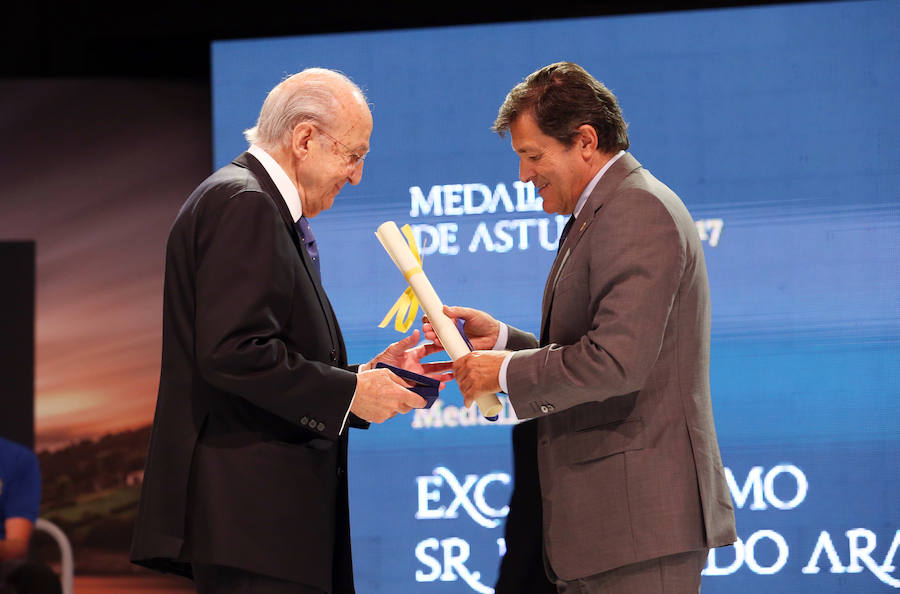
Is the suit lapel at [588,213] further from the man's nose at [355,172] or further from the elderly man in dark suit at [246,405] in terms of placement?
the man's nose at [355,172]

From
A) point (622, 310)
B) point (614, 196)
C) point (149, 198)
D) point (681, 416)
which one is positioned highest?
point (149, 198)

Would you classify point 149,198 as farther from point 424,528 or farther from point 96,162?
point 424,528

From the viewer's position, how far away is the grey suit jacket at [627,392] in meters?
1.94

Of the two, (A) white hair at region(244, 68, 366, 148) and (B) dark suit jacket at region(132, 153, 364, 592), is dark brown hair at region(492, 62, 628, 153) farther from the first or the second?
(B) dark suit jacket at region(132, 153, 364, 592)

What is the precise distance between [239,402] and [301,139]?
0.66 metres

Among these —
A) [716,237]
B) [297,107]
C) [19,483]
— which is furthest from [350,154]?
[19,483]

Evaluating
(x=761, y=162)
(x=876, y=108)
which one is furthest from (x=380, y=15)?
(x=876, y=108)

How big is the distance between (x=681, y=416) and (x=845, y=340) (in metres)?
1.82

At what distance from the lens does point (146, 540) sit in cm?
197

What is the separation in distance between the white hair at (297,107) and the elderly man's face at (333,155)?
29mm

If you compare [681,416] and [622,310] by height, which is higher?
[622,310]

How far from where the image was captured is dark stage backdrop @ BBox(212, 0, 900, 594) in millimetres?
3518

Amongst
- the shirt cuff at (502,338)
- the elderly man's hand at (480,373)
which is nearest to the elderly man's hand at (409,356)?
the shirt cuff at (502,338)

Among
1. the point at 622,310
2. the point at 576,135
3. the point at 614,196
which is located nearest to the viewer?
the point at 622,310
